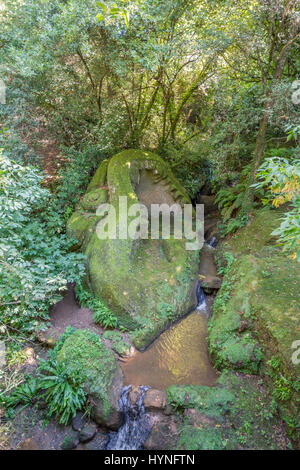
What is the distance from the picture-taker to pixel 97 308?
5910 mm

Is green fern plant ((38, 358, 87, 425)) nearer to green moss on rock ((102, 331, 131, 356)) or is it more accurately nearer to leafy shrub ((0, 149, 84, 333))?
leafy shrub ((0, 149, 84, 333))

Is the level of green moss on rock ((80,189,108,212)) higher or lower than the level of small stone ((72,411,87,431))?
higher

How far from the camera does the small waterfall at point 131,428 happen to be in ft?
12.8

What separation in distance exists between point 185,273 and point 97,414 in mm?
3976

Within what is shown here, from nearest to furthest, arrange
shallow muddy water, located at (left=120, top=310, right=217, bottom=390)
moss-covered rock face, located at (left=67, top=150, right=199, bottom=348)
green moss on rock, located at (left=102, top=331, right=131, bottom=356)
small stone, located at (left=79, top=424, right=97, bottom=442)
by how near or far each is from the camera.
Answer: small stone, located at (left=79, top=424, right=97, bottom=442), shallow muddy water, located at (left=120, top=310, right=217, bottom=390), green moss on rock, located at (left=102, top=331, right=131, bottom=356), moss-covered rock face, located at (left=67, top=150, right=199, bottom=348)

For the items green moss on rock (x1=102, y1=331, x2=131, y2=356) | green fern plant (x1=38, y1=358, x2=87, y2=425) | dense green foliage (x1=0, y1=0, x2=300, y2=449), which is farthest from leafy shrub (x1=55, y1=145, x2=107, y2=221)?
green fern plant (x1=38, y1=358, x2=87, y2=425)

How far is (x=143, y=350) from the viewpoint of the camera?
17.7 feet

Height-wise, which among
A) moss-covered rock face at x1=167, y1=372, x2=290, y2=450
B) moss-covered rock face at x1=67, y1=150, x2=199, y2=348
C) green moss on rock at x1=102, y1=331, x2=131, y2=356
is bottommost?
moss-covered rock face at x1=167, y1=372, x2=290, y2=450

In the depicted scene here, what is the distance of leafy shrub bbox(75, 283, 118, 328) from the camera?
566 centimetres

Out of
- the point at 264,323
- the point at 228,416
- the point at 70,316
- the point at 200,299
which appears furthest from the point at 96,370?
the point at 200,299

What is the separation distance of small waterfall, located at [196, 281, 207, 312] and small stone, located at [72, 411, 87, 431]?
3.72m

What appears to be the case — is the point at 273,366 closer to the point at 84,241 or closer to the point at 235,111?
the point at 84,241

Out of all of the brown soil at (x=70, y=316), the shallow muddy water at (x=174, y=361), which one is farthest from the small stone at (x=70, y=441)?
the brown soil at (x=70, y=316)
